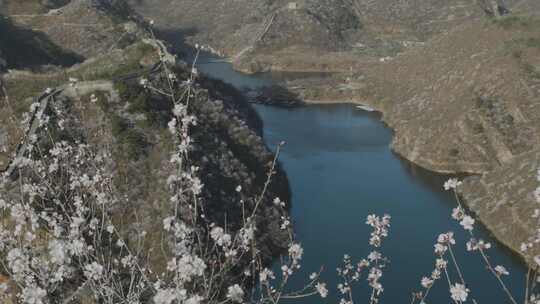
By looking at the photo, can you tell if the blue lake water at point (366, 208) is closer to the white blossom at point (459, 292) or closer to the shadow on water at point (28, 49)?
the white blossom at point (459, 292)

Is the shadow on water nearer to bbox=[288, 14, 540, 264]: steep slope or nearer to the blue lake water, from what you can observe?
the blue lake water

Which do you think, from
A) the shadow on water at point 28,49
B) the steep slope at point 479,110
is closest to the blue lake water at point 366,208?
the steep slope at point 479,110

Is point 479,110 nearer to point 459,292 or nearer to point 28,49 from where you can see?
point 28,49

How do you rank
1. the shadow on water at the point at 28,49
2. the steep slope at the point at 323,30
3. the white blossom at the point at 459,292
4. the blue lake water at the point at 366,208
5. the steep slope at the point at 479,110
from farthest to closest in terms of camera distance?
the steep slope at the point at 323,30 → the shadow on water at the point at 28,49 → the steep slope at the point at 479,110 → the blue lake water at the point at 366,208 → the white blossom at the point at 459,292

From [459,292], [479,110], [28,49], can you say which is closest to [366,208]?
[479,110]

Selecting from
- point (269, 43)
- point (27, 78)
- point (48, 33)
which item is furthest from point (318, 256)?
point (269, 43)

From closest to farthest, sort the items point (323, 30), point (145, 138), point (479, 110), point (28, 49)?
point (145, 138)
point (479, 110)
point (28, 49)
point (323, 30)

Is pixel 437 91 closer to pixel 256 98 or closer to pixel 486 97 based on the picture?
pixel 486 97

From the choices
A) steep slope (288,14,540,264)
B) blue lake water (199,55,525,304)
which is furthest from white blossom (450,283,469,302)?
steep slope (288,14,540,264)
